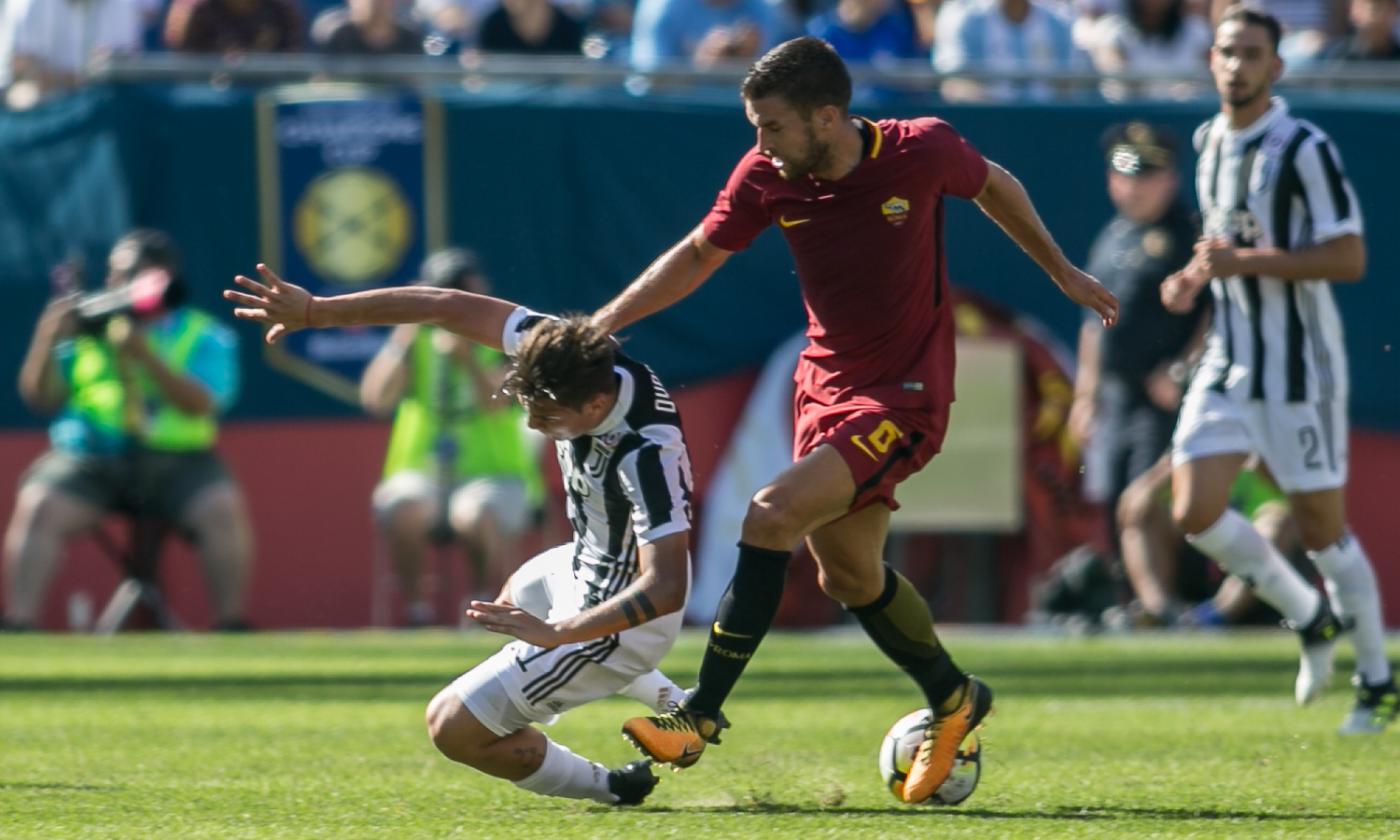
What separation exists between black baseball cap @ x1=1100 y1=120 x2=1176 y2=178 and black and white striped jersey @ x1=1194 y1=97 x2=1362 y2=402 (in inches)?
143

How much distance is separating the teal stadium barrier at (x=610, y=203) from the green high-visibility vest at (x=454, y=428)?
577 mm

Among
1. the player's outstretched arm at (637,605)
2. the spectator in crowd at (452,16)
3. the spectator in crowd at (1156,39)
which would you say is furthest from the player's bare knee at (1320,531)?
the spectator in crowd at (452,16)

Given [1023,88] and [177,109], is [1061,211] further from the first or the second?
[177,109]

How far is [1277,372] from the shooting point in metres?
Result: 8.19

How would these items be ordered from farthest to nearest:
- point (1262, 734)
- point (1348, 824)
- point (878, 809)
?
1. point (1262, 734)
2. point (878, 809)
3. point (1348, 824)

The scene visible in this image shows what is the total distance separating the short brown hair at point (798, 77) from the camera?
616cm

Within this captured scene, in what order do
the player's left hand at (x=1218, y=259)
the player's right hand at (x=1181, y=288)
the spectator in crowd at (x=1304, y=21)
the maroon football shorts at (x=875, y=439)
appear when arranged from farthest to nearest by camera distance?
the spectator in crowd at (x=1304, y=21)
the player's left hand at (x=1218, y=259)
the player's right hand at (x=1181, y=288)
the maroon football shorts at (x=875, y=439)

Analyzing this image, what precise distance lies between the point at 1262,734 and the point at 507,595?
2.97m

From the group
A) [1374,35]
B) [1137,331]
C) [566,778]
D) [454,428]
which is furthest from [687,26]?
[566,778]

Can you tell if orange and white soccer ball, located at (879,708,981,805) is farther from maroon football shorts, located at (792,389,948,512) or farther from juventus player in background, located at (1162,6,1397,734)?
juventus player in background, located at (1162,6,1397,734)

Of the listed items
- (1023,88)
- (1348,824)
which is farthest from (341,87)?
(1348,824)

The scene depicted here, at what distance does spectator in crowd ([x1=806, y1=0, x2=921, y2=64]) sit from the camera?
542 inches

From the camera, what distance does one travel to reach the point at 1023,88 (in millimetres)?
13391

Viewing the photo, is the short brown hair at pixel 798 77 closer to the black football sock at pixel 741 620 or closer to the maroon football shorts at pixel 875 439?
the maroon football shorts at pixel 875 439
